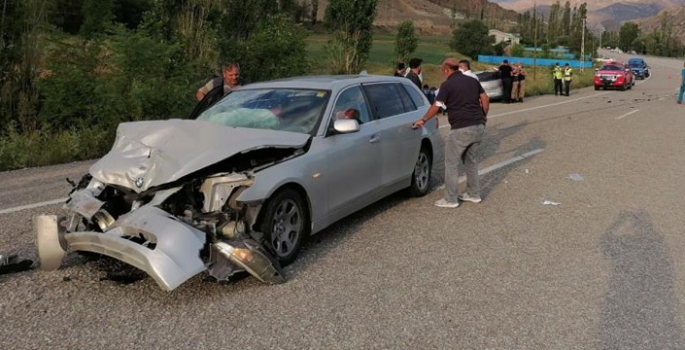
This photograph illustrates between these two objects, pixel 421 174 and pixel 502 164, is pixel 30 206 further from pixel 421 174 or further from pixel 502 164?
pixel 502 164

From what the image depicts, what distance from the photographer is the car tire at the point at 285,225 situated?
4.96m

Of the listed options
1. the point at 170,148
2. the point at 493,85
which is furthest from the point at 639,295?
the point at 493,85

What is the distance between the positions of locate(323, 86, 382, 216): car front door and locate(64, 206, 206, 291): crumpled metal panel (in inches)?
66.6

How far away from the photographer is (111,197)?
503 cm

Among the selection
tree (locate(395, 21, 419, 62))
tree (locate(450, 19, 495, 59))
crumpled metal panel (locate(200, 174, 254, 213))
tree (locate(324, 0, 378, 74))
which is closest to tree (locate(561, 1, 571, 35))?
tree (locate(450, 19, 495, 59))

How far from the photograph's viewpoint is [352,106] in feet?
21.4

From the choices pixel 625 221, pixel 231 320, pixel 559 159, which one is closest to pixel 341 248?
pixel 231 320

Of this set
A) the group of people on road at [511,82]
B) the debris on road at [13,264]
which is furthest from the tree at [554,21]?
the debris on road at [13,264]

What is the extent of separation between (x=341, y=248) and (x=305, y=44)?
41.7ft

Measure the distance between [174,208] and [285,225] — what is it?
3.11 ft

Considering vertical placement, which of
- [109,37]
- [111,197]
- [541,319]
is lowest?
[541,319]

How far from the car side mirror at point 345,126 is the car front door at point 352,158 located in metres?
0.12

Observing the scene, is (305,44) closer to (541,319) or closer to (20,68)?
(20,68)

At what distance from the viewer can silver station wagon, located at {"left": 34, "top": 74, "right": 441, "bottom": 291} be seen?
14.6 feet
